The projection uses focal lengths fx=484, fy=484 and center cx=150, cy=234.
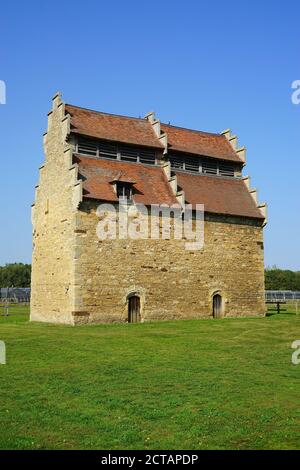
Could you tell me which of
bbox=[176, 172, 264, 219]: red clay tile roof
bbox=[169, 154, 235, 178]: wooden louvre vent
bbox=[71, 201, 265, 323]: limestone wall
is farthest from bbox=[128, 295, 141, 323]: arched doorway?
bbox=[169, 154, 235, 178]: wooden louvre vent

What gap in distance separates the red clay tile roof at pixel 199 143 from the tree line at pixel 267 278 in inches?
2512

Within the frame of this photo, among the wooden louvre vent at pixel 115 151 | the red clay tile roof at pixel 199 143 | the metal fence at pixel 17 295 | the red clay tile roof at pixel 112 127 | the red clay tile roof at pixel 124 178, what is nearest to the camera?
the red clay tile roof at pixel 124 178

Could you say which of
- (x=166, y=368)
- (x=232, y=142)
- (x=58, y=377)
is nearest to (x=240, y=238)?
(x=232, y=142)

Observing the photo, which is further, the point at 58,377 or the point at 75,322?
the point at 75,322

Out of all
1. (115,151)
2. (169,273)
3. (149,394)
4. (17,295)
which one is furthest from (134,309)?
(17,295)

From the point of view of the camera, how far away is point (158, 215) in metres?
29.3

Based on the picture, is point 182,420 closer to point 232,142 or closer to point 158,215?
point 158,215

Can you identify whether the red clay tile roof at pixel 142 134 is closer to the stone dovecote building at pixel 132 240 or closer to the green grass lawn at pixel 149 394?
the stone dovecote building at pixel 132 240

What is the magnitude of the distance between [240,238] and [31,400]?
80.5ft

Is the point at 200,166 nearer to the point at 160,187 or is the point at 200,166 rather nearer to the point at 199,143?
the point at 199,143

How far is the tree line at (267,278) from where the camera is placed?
96562 mm

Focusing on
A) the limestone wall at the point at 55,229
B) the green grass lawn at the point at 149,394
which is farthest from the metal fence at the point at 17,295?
the green grass lawn at the point at 149,394

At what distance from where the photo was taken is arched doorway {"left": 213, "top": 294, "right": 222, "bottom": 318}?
103 ft

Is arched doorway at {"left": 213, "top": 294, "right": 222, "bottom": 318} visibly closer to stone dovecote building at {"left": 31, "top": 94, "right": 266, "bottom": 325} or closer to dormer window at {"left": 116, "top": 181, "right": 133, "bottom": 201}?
stone dovecote building at {"left": 31, "top": 94, "right": 266, "bottom": 325}
